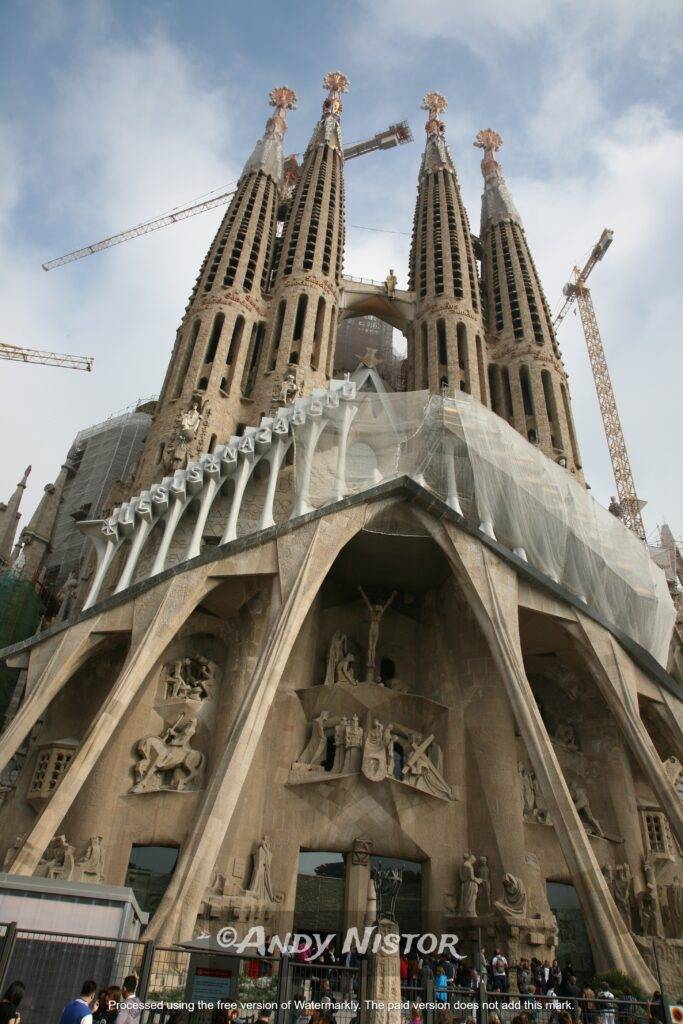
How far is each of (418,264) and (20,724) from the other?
22.1 metres

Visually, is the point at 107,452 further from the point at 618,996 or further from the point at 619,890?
the point at 618,996

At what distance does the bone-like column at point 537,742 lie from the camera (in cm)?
988

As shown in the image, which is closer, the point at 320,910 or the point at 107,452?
the point at 320,910

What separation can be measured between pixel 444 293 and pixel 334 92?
53.3ft

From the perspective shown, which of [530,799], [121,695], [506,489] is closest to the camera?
[121,695]

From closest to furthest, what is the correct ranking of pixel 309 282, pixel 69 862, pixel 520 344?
1. pixel 69 862
2. pixel 309 282
3. pixel 520 344

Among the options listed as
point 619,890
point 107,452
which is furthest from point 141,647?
point 107,452

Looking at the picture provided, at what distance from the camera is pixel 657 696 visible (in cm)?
1449

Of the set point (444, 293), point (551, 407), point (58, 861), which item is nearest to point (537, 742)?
point (58, 861)

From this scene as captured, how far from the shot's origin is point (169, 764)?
13.0 metres

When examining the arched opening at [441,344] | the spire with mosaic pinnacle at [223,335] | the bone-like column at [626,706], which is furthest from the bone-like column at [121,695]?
the arched opening at [441,344]

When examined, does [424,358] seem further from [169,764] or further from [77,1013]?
[77,1013]

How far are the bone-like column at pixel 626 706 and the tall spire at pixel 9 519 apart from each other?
20.7 metres

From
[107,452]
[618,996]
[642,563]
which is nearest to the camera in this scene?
[618,996]
